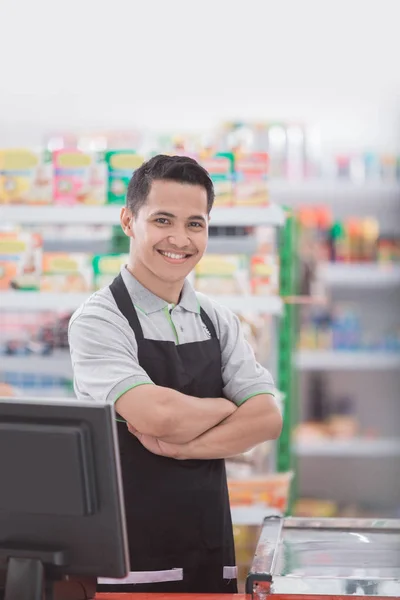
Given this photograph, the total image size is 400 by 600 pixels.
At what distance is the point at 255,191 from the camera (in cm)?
355

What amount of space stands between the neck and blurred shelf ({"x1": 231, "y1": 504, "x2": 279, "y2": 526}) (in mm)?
1273

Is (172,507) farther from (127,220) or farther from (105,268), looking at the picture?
(105,268)

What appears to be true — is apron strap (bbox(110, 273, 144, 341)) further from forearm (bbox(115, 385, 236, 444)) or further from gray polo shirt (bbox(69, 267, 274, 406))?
forearm (bbox(115, 385, 236, 444))

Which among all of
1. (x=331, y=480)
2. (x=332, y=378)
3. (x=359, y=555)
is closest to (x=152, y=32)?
(x=332, y=378)

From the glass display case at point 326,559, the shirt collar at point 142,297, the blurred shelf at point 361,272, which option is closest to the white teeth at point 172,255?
the shirt collar at point 142,297

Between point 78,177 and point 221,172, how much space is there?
0.54 m

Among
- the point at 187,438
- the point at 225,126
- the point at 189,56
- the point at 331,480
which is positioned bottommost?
the point at 331,480

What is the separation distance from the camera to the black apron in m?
2.39

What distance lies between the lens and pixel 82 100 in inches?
263

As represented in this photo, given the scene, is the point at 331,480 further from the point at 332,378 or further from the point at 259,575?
the point at 259,575

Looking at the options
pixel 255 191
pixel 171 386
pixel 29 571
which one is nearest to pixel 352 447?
pixel 255 191

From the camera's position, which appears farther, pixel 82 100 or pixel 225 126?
pixel 82 100

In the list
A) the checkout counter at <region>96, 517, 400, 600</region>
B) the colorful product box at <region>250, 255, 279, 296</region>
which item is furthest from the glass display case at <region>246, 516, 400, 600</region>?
the colorful product box at <region>250, 255, 279, 296</region>

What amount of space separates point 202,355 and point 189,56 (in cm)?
378
